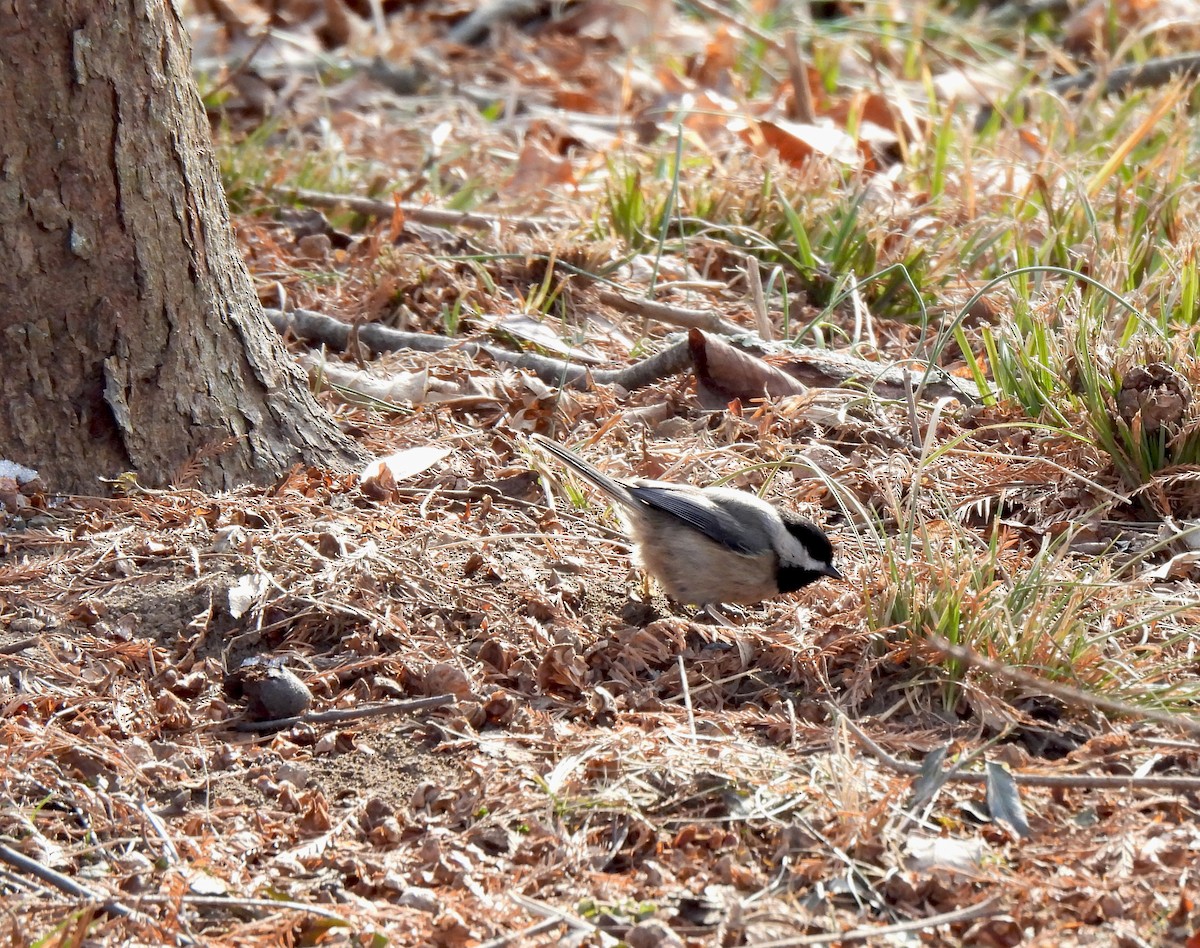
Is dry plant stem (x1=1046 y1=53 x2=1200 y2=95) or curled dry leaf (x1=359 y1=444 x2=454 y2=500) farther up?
dry plant stem (x1=1046 y1=53 x2=1200 y2=95)

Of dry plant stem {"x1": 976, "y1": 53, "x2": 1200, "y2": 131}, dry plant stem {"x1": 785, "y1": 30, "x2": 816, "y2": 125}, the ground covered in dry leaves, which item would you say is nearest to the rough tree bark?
the ground covered in dry leaves

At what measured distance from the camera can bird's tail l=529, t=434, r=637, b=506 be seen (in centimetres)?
379

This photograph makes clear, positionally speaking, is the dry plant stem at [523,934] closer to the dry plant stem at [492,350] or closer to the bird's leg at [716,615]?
the bird's leg at [716,615]

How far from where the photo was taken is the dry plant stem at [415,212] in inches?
223

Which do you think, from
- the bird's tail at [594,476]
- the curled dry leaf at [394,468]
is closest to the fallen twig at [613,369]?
the curled dry leaf at [394,468]

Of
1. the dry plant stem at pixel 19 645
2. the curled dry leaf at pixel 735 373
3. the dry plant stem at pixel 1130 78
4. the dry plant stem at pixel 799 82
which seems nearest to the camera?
the dry plant stem at pixel 19 645

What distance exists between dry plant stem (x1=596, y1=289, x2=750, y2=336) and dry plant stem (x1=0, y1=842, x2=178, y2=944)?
300 cm

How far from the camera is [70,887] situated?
2.54 m

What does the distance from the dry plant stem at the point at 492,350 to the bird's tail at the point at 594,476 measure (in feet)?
2.27

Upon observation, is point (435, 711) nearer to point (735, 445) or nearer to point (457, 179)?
point (735, 445)

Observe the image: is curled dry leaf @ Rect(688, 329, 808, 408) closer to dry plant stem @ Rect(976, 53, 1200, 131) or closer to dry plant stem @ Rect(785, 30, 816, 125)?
dry plant stem @ Rect(785, 30, 816, 125)

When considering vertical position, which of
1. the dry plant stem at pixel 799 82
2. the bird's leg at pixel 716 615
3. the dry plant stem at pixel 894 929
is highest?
the dry plant stem at pixel 799 82

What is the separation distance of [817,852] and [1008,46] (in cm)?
727

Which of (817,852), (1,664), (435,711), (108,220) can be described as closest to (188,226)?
(108,220)
